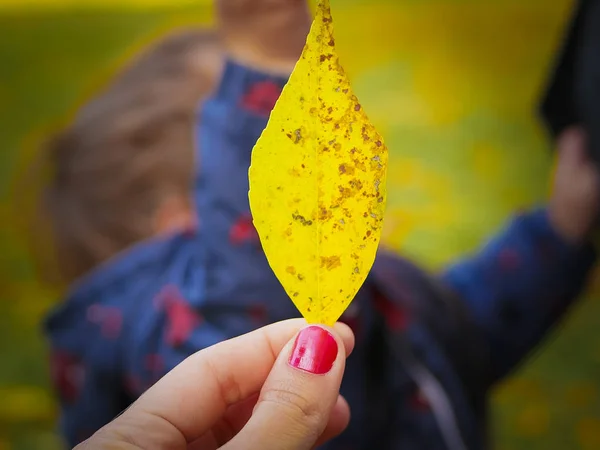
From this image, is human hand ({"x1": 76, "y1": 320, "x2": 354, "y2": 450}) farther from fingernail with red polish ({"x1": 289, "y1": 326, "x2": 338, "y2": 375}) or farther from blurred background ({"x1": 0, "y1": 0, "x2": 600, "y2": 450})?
blurred background ({"x1": 0, "y1": 0, "x2": 600, "y2": 450})

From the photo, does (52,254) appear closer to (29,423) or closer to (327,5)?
(29,423)

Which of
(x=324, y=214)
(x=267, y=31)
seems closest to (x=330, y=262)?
(x=324, y=214)

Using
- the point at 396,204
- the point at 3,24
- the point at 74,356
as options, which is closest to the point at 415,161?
the point at 396,204

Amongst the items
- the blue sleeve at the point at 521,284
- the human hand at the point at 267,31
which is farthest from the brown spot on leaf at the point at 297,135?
the blue sleeve at the point at 521,284

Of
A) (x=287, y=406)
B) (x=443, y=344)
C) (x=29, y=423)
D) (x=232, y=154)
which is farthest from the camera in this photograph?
(x=29, y=423)

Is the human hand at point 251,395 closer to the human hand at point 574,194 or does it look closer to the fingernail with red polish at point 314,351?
the fingernail with red polish at point 314,351

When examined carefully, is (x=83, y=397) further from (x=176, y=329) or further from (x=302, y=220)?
(x=302, y=220)

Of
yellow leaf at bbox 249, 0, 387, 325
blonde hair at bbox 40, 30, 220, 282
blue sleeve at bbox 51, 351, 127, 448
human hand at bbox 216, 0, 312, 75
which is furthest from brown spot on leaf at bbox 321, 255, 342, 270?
blonde hair at bbox 40, 30, 220, 282
